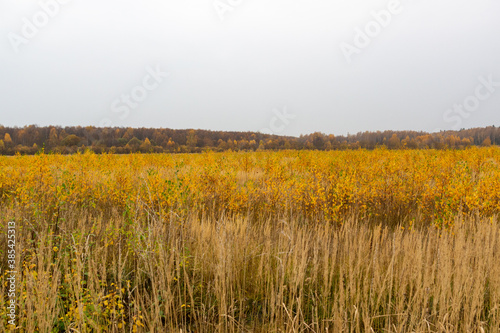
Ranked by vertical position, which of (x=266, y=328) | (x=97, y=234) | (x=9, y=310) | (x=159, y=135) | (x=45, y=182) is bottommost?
(x=266, y=328)

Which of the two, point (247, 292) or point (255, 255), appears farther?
point (255, 255)

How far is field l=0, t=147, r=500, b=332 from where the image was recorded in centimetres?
204

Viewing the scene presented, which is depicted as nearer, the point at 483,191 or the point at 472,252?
the point at 472,252

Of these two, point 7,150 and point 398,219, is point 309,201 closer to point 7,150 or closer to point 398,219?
point 398,219

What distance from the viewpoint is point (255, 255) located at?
305cm

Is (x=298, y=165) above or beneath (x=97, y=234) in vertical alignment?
above

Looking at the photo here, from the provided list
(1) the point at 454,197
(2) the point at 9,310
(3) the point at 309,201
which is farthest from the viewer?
(3) the point at 309,201

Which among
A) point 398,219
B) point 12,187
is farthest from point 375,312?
point 12,187

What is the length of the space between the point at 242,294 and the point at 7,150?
54720 mm

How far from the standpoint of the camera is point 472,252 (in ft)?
9.73

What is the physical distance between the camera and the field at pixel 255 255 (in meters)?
2.04

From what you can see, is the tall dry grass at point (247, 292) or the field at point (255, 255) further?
the field at point (255, 255)

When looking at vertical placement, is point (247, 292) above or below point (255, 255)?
below

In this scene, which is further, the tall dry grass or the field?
the field
